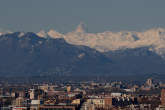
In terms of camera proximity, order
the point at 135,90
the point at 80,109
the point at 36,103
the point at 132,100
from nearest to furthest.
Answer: the point at 80,109
the point at 36,103
the point at 132,100
the point at 135,90

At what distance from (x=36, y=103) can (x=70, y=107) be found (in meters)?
14.4

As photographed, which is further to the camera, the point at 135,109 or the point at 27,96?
the point at 27,96

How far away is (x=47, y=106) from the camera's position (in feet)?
360

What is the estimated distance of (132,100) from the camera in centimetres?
13425

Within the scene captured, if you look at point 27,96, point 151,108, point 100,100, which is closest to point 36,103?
point 100,100

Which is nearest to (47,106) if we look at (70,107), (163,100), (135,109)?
(70,107)

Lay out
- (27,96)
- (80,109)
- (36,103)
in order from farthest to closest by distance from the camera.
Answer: (27,96) → (36,103) → (80,109)

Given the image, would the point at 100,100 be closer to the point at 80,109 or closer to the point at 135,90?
the point at 80,109

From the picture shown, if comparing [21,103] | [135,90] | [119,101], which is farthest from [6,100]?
[135,90]

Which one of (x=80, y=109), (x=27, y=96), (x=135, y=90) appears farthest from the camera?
(x=135, y=90)

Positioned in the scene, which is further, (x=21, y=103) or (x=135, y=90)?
(x=135, y=90)

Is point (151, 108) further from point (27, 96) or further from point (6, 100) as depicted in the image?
point (27, 96)

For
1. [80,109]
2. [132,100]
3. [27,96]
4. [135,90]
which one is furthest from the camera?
[135,90]

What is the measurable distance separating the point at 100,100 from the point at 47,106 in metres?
22.1
